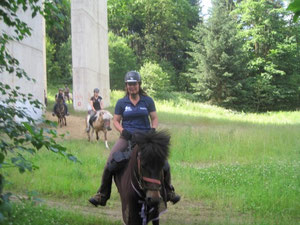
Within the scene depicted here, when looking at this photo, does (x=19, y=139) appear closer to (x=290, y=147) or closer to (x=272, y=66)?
(x=290, y=147)

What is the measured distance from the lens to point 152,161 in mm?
3463

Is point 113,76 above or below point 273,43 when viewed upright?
below

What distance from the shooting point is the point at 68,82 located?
47.1m

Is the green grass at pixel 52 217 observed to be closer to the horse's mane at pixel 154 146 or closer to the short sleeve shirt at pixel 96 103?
the horse's mane at pixel 154 146

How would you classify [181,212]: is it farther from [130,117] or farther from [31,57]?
[31,57]

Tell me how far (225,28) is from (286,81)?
10648mm

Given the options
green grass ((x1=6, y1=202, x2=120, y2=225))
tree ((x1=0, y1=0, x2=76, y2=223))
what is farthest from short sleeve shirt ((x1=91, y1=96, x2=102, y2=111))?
tree ((x1=0, y1=0, x2=76, y2=223))

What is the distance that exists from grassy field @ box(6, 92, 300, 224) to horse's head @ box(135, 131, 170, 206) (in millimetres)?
1407

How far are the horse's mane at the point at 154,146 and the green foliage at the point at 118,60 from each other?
135 ft

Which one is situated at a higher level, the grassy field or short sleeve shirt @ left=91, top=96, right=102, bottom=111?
short sleeve shirt @ left=91, top=96, right=102, bottom=111

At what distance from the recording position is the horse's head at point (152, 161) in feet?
11.0

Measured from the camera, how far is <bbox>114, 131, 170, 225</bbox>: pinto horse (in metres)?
3.41

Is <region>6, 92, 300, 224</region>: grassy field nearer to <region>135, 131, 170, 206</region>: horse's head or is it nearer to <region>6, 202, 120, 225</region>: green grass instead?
<region>6, 202, 120, 225</region>: green grass

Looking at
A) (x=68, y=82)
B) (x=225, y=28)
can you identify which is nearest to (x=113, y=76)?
(x=68, y=82)
